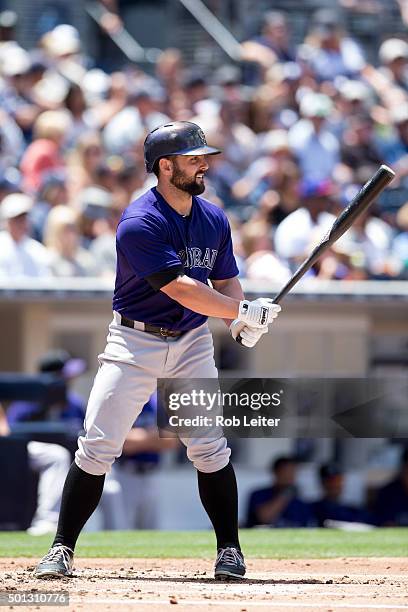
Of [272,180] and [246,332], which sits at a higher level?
[272,180]

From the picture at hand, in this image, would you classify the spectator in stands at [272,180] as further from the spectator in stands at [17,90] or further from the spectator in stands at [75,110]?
the spectator in stands at [17,90]

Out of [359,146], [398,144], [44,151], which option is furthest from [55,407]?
[398,144]

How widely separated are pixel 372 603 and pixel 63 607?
106cm

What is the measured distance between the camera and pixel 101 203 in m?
9.91

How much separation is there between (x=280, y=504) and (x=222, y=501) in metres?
4.08

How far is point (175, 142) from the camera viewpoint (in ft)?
16.6

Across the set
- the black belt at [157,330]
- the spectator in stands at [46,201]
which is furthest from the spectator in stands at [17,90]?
the black belt at [157,330]

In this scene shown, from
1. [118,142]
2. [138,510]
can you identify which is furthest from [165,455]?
[118,142]

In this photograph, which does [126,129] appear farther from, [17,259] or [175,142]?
[175,142]

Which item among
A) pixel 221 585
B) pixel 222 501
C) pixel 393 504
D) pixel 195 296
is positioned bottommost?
pixel 393 504

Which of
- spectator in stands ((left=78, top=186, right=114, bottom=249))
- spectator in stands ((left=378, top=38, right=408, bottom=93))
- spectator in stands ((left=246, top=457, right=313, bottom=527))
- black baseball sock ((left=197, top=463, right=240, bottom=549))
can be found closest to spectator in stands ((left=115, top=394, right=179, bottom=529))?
spectator in stands ((left=246, top=457, right=313, bottom=527))

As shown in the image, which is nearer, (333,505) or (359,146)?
(333,505)

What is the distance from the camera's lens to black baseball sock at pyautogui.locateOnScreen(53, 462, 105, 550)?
5.03 metres

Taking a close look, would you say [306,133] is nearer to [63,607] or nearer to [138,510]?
[138,510]
